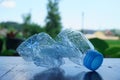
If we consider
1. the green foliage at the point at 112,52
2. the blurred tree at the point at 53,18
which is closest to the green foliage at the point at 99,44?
the green foliage at the point at 112,52

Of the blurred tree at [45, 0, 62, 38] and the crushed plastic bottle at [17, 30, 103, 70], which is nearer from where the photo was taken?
the crushed plastic bottle at [17, 30, 103, 70]

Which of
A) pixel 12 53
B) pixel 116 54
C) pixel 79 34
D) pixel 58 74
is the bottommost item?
pixel 12 53

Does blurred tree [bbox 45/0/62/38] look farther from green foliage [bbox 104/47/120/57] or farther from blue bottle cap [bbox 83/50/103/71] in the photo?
blue bottle cap [bbox 83/50/103/71]

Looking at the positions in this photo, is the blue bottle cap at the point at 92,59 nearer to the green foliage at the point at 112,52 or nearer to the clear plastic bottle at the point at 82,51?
the clear plastic bottle at the point at 82,51

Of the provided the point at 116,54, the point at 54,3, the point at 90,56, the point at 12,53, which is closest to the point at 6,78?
the point at 90,56

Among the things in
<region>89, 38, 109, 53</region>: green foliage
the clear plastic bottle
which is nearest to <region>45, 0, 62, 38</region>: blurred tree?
<region>89, 38, 109, 53</region>: green foliage

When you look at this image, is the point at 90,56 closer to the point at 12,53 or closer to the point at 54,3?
the point at 12,53

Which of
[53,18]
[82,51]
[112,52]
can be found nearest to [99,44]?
[112,52]

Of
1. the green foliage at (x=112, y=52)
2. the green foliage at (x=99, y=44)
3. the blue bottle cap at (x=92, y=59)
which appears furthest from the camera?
the green foliage at (x=99, y=44)
